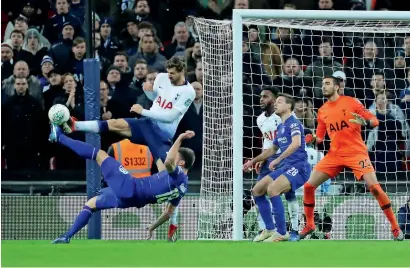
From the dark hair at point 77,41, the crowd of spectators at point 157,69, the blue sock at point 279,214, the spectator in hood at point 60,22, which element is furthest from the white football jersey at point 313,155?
the spectator in hood at point 60,22

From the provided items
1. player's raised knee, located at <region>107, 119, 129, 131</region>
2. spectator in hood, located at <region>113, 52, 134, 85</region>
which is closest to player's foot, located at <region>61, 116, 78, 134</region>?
player's raised knee, located at <region>107, 119, 129, 131</region>

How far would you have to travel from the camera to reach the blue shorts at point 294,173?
13180 mm

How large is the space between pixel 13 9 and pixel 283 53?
171 inches

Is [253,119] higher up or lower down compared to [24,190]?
higher up

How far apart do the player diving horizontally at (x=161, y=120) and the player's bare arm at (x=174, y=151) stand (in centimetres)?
86

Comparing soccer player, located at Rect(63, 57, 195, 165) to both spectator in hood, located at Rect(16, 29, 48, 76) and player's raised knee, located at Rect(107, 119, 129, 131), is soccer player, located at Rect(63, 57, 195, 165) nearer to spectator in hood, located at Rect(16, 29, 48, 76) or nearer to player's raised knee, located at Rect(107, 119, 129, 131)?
player's raised knee, located at Rect(107, 119, 129, 131)

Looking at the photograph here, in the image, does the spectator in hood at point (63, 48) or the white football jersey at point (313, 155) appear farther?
the spectator in hood at point (63, 48)

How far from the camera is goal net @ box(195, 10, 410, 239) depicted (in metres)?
14.7

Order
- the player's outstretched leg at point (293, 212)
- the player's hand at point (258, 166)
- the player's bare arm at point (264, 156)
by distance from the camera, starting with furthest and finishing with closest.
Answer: the player's hand at point (258, 166), the player's bare arm at point (264, 156), the player's outstretched leg at point (293, 212)

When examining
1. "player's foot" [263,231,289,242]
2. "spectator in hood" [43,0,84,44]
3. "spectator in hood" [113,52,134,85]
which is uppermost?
"spectator in hood" [43,0,84,44]

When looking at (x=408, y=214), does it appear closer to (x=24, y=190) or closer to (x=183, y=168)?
(x=183, y=168)

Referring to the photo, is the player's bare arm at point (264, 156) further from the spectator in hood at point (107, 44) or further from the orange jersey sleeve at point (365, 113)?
the spectator in hood at point (107, 44)

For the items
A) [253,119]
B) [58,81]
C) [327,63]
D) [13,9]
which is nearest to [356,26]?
[327,63]

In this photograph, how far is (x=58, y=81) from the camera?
16312mm
